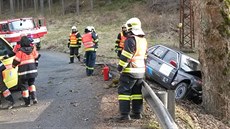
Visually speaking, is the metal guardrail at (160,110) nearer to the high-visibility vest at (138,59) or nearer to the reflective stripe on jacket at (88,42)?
the high-visibility vest at (138,59)

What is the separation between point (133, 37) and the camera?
6953 millimetres

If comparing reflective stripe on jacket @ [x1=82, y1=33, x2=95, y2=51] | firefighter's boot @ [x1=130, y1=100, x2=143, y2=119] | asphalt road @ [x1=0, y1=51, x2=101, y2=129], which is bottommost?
asphalt road @ [x1=0, y1=51, x2=101, y2=129]

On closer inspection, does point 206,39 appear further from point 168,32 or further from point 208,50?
point 168,32

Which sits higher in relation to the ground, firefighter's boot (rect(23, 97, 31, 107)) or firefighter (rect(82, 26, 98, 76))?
firefighter (rect(82, 26, 98, 76))

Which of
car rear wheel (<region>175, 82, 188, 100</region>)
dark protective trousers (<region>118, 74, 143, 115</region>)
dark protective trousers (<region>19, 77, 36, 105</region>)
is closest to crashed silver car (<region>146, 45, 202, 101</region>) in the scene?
car rear wheel (<region>175, 82, 188, 100</region>)

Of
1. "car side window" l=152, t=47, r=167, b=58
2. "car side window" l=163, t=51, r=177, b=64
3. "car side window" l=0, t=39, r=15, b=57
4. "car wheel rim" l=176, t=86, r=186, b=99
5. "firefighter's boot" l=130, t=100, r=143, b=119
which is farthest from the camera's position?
"car side window" l=152, t=47, r=167, b=58

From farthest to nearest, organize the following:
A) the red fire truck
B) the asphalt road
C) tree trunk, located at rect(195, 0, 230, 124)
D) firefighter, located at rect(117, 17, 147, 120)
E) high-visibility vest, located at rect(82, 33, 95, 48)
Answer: the red fire truck, high-visibility vest, located at rect(82, 33, 95, 48), tree trunk, located at rect(195, 0, 230, 124), the asphalt road, firefighter, located at rect(117, 17, 147, 120)

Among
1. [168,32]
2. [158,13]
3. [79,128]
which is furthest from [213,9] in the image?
[158,13]

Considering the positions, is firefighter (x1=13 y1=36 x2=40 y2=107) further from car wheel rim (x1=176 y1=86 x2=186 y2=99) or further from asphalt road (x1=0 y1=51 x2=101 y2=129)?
car wheel rim (x1=176 y1=86 x2=186 y2=99)

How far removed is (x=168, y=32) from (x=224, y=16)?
24.7 m

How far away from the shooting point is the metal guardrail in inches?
194

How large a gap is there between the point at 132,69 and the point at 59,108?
2.33 metres

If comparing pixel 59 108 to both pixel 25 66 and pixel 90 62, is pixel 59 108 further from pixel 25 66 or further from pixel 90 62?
pixel 90 62

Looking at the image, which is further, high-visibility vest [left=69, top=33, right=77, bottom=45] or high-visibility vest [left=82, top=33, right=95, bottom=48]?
high-visibility vest [left=69, top=33, right=77, bottom=45]
